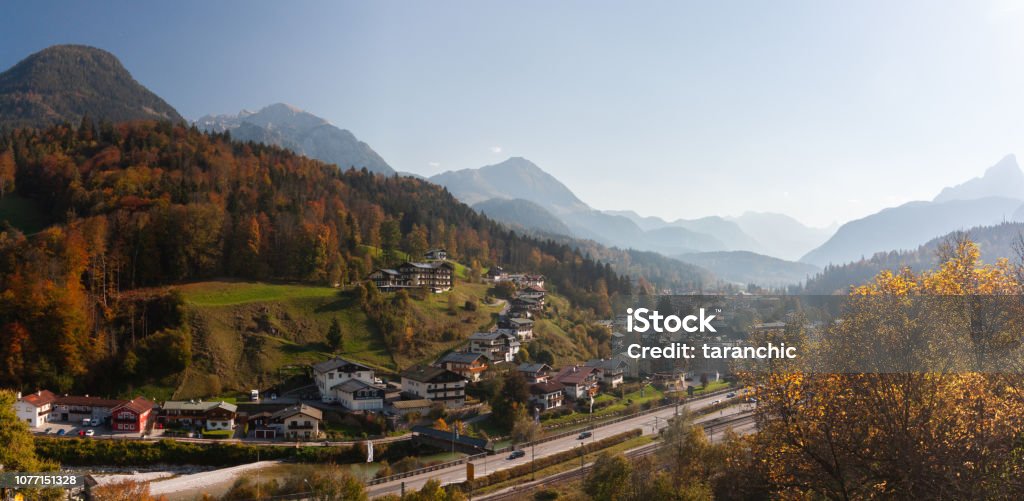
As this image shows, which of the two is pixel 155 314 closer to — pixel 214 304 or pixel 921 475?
pixel 214 304

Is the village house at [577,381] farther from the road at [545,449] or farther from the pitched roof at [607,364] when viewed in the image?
the road at [545,449]

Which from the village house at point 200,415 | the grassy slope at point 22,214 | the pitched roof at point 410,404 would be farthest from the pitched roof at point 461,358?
the grassy slope at point 22,214

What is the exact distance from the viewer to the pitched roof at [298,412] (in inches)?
1312

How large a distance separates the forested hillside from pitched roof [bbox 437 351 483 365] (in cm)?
1596

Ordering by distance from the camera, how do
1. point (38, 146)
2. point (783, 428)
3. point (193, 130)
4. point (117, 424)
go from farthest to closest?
point (193, 130), point (38, 146), point (117, 424), point (783, 428)

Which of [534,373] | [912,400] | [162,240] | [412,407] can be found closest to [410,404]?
[412,407]

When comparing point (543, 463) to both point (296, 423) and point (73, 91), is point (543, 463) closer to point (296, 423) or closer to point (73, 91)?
point (296, 423)

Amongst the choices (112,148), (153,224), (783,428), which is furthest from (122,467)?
(112,148)

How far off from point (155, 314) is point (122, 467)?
48.1 ft

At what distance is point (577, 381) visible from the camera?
4334 cm

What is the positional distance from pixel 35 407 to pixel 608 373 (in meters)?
39.3

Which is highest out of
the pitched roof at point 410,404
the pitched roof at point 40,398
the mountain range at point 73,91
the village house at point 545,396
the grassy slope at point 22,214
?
the mountain range at point 73,91

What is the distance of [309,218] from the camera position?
59906mm

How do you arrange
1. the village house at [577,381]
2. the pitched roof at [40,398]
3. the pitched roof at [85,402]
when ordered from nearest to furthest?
the pitched roof at [40,398]
the pitched roof at [85,402]
the village house at [577,381]
